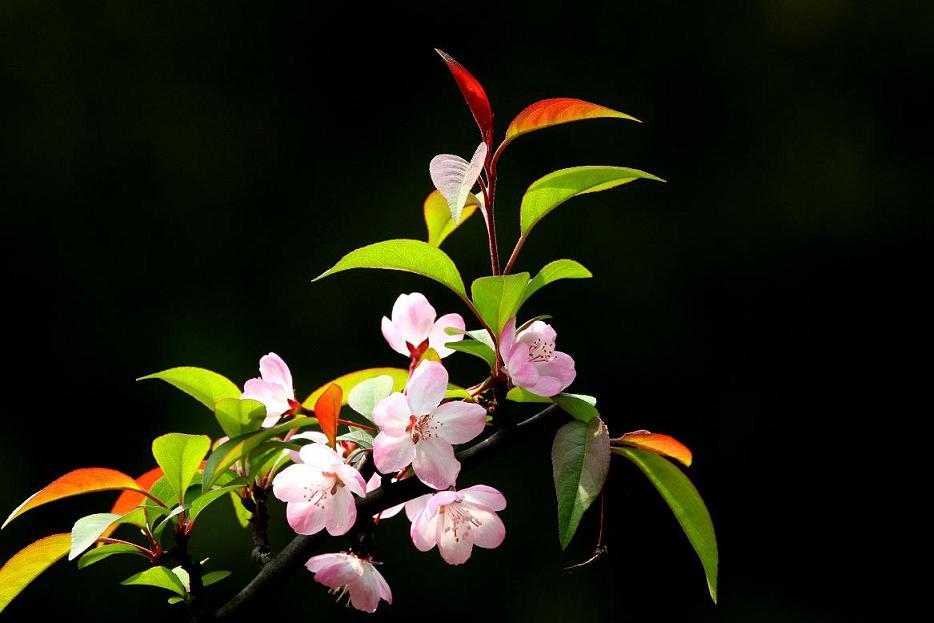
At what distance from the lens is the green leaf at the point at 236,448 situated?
0.41 metres

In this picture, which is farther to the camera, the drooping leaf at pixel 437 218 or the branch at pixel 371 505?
the drooping leaf at pixel 437 218

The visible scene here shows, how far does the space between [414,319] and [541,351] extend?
0.08 metres

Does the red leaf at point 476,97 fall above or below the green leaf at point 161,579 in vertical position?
above

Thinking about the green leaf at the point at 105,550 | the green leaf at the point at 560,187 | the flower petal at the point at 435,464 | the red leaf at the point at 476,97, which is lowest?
the green leaf at the point at 105,550

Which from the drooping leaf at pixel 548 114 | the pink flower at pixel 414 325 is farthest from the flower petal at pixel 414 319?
the drooping leaf at pixel 548 114

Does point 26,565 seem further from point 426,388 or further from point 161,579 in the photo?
point 426,388

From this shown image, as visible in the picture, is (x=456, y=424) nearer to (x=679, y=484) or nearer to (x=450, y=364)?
(x=679, y=484)

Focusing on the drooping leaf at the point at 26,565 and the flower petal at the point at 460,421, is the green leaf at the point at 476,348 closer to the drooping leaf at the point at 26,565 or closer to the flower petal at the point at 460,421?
the flower petal at the point at 460,421

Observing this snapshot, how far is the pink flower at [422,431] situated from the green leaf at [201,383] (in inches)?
3.8

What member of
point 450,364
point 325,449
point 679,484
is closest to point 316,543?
point 325,449

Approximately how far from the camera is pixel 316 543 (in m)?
0.43

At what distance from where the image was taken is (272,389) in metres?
0.48

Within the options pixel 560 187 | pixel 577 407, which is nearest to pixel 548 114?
pixel 560 187

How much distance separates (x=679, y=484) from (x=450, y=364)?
125 cm
